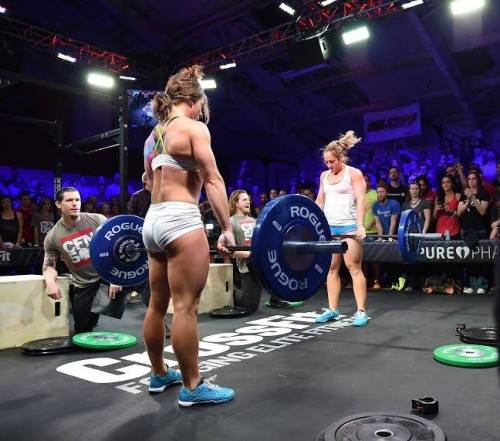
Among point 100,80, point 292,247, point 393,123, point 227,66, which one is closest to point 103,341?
point 292,247

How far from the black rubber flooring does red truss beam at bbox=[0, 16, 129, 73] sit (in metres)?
5.88

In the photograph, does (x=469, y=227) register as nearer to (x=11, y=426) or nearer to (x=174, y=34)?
(x=11, y=426)

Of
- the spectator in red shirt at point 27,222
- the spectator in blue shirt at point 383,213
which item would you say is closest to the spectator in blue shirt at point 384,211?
the spectator in blue shirt at point 383,213

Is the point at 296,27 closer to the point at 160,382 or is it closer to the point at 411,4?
the point at 411,4

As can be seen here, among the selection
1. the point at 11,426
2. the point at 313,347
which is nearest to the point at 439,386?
the point at 313,347

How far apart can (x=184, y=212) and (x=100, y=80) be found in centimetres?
613

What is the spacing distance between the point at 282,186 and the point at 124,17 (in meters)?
5.22

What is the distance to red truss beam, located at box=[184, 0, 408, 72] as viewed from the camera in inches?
263

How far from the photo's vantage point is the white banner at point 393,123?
938 cm

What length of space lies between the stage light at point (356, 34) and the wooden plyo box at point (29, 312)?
17.8ft

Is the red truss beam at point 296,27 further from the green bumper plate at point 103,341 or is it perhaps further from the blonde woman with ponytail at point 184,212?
the green bumper plate at point 103,341

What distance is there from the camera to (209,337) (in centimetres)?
350

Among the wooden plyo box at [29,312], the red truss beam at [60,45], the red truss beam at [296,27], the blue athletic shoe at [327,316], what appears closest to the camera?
the wooden plyo box at [29,312]

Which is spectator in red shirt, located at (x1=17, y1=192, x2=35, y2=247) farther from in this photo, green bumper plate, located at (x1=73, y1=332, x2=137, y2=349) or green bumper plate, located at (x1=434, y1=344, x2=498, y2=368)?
green bumper plate, located at (x1=434, y1=344, x2=498, y2=368)
